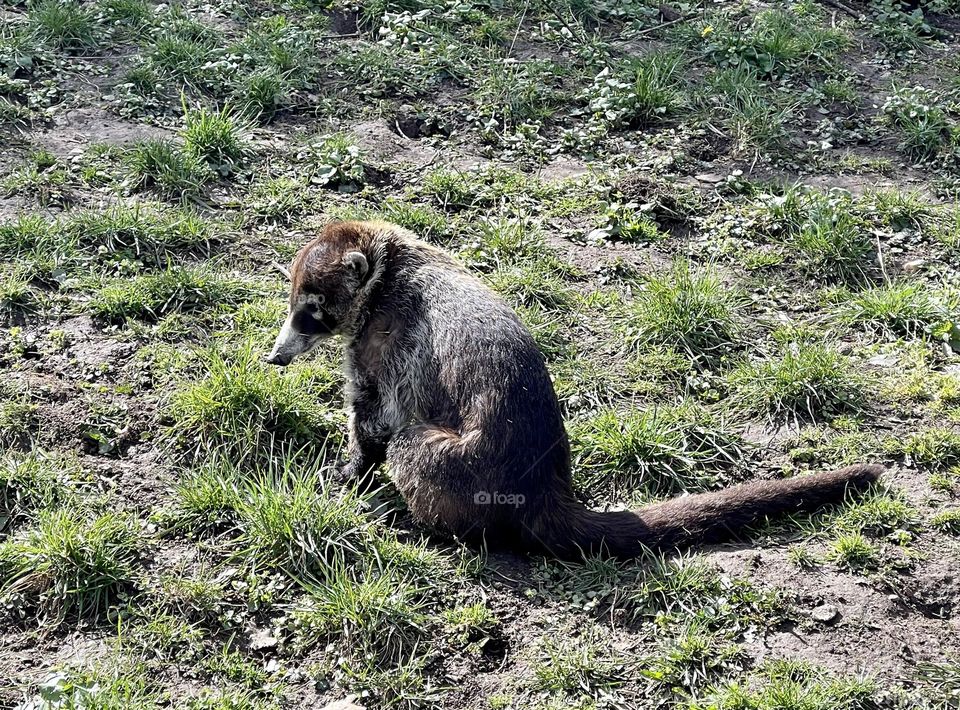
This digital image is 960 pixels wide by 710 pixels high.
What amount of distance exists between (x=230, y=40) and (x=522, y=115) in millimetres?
2498

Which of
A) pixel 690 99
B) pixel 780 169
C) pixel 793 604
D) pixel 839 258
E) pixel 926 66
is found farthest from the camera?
pixel 926 66

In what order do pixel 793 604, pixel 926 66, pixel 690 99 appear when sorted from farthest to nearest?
pixel 926 66, pixel 690 99, pixel 793 604

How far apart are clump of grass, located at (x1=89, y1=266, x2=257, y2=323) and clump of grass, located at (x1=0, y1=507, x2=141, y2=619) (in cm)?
177

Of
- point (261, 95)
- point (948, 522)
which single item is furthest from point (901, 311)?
point (261, 95)

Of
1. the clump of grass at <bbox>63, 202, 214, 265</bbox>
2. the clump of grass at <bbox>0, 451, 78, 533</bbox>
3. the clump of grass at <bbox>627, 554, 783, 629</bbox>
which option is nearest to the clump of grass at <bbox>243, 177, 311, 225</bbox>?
the clump of grass at <bbox>63, 202, 214, 265</bbox>

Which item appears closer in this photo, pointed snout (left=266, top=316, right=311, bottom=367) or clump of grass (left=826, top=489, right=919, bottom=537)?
clump of grass (left=826, top=489, right=919, bottom=537)

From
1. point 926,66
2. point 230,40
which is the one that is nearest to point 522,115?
point 230,40

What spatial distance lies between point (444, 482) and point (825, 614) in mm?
1787

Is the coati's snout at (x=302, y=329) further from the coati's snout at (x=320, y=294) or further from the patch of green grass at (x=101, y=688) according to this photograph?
the patch of green grass at (x=101, y=688)

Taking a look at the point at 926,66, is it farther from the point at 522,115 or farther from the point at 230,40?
the point at 230,40

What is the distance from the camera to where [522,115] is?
831 centimetres

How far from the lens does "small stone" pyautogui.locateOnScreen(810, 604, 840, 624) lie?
183 inches

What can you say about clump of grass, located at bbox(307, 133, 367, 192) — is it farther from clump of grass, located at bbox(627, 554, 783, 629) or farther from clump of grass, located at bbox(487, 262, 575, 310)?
clump of grass, located at bbox(627, 554, 783, 629)

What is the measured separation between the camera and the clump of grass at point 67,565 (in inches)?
183
